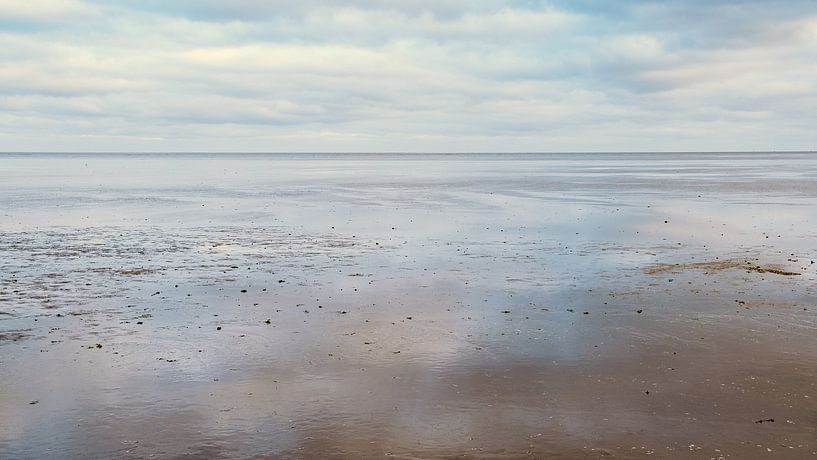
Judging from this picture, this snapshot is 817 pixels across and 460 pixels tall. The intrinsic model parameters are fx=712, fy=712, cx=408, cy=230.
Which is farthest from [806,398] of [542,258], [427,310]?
[542,258]

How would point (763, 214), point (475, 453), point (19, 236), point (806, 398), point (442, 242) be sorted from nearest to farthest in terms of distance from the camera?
point (475, 453) < point (806, 398) < point (442, 242) < point (19, 236) < point (763, 214)

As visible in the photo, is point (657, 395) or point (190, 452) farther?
point (657, 395)

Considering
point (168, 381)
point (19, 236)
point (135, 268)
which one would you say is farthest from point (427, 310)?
point (19, 236)

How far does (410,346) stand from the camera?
1304cm

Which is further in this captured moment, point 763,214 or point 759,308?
point 763,214

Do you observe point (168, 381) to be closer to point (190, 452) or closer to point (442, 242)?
point (190, 452)

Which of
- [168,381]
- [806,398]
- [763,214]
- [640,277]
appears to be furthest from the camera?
[763,214]

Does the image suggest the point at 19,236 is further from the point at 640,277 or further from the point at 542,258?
the point at 640,277

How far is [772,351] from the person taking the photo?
1246cm

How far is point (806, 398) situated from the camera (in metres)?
10.2

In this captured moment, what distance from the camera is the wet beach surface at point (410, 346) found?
361 inches

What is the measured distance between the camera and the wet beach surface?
30.1ft

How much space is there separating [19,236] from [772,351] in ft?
89.9

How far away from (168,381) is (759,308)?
12314 millimetres
